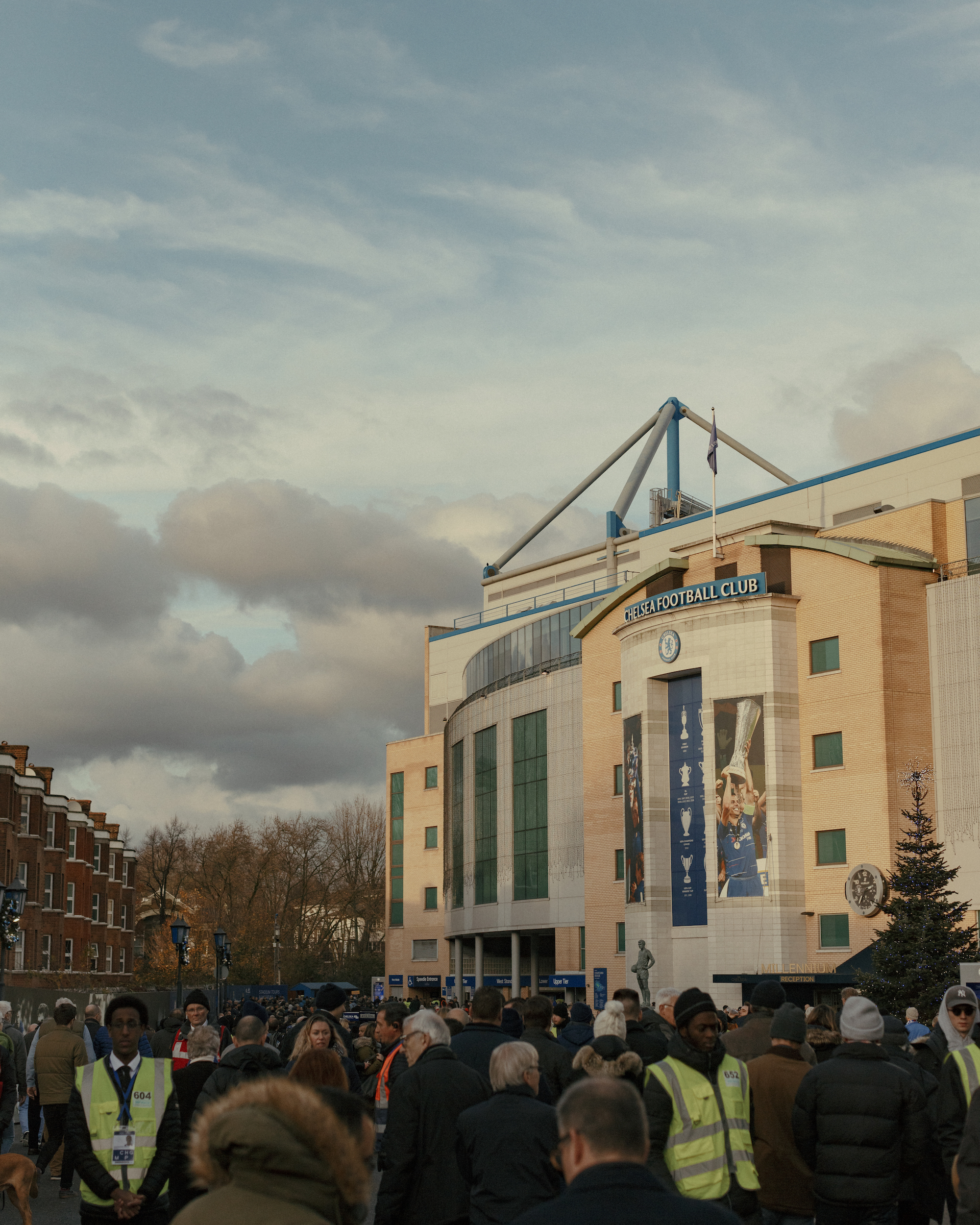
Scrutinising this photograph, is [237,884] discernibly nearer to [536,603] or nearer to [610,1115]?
[536,603]

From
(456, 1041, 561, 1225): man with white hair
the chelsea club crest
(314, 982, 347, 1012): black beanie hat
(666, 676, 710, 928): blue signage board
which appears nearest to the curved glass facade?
the chelsea club crest

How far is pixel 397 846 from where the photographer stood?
299ft

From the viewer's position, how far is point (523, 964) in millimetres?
76438

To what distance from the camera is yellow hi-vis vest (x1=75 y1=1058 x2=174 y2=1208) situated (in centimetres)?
789

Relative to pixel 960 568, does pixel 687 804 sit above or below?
below

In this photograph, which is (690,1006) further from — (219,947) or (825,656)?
(825,656)

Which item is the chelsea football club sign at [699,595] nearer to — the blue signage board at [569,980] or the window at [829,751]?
the window at [829,751]

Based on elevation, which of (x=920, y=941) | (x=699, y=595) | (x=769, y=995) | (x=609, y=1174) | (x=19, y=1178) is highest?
(x=699, y=595)

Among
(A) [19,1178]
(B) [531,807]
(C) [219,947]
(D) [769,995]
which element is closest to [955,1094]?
(D) [769,995]

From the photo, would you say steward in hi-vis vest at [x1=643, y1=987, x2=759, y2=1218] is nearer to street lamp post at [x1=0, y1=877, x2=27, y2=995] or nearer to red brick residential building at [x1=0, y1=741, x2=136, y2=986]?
street lamp post at [x1=0, y1=877, x2=27, y2=995]

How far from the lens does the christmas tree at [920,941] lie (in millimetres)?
36969

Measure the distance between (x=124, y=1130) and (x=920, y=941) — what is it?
32.9 metres

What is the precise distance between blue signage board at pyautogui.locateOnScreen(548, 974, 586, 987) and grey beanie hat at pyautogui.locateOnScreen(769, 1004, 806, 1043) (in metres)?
53.5

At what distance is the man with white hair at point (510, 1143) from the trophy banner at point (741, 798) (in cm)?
4336
